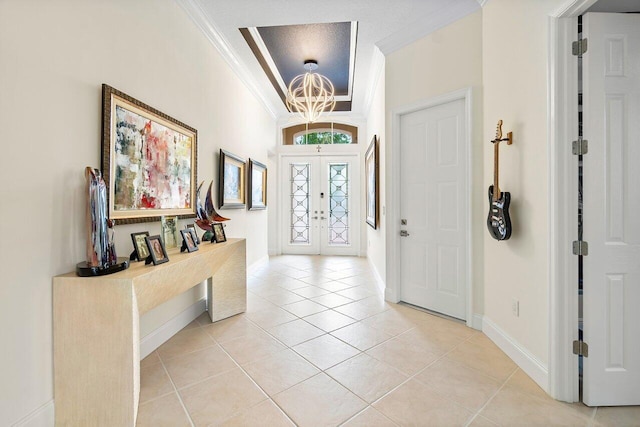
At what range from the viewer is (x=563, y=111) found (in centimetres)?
178

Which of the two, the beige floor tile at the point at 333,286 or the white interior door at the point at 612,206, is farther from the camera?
the beige floor tile at the point at 333,286

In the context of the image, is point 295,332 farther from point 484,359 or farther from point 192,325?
point 484,359

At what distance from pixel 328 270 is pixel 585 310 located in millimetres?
3817

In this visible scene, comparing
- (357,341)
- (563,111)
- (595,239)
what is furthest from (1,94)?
(595,239)

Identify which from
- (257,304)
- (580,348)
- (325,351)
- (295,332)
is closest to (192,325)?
(257,304)

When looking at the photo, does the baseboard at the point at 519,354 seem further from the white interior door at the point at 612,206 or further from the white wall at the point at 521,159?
the white interior door at the point at 612,206

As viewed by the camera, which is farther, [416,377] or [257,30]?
[257,30]

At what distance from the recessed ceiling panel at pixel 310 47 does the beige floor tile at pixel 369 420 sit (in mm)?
3695

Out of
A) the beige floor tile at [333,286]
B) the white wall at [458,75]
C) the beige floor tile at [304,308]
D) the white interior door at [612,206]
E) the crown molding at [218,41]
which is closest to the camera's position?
the white interior door at [612,206]

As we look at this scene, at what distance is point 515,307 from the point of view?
2.25m

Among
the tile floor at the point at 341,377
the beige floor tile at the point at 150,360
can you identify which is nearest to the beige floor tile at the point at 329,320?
the tile floor at the point at 341,377

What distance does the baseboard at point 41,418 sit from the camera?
4.68ft

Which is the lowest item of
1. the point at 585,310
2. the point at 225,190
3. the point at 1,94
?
the point at 585,310

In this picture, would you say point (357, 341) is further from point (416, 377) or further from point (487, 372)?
point (487, 372)
